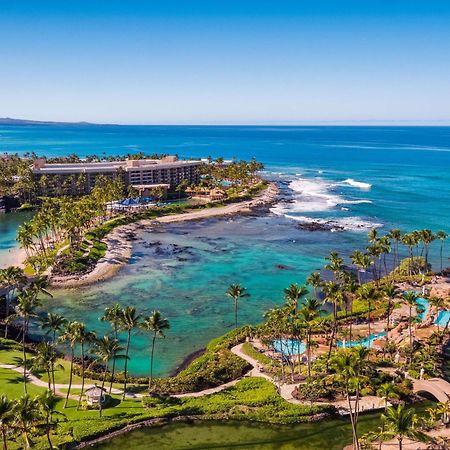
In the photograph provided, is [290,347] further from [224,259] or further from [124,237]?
[124,237]

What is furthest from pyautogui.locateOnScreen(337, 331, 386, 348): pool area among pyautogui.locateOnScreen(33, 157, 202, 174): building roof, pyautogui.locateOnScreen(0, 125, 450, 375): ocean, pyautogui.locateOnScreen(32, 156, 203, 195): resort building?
pyautogui.locateOnScreen(33, 157, 202, 174): building roof

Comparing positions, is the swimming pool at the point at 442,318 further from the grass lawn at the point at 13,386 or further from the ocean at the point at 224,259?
the grass lawn at the point at 13,386

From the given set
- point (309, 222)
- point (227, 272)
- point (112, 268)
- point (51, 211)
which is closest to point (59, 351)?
point (112, 268)

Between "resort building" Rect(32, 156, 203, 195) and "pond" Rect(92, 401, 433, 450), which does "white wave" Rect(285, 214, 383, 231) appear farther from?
"pond" Rect(92, 401, 433, 450)

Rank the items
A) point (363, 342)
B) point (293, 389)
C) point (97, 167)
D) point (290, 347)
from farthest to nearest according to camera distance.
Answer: point (97, 167) → point (290, 347) → point (363, 342) → point (293, 389)

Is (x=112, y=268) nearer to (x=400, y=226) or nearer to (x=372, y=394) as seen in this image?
(x=372, y=394)

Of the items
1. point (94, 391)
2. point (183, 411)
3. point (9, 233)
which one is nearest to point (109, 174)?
point (9, 233)

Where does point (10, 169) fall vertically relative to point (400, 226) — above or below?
above
